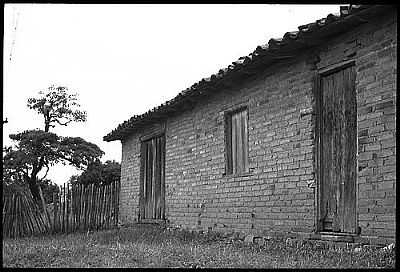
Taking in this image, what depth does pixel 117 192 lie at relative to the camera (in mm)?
17359

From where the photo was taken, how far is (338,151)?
7.92m

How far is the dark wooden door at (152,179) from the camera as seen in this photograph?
14547 millimetres

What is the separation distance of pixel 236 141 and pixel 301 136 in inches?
95.1

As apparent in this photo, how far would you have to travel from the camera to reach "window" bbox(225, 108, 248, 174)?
10469mm

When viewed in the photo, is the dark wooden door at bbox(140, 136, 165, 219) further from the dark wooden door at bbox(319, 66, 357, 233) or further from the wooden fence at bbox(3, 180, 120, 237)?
the dark wooden door at bbox(319, 66, 357, 233)

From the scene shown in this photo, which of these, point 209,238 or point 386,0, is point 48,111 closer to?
point 209,238

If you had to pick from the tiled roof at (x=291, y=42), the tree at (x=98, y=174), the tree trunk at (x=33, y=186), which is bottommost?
the tree trunk at (x=33, y=186)

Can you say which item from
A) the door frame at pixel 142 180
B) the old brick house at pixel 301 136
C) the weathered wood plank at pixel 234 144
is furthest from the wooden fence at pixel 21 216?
the weathered wood plank at pixel 234 144

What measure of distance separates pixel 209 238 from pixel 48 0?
8.00 metres

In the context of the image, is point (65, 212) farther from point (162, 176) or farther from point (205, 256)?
point (205, 256)

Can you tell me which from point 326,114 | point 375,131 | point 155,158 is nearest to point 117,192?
point 155,158

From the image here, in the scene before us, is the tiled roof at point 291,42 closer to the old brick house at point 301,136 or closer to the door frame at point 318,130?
the old brick house at point 301,136

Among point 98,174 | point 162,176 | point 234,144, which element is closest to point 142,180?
point 162,176

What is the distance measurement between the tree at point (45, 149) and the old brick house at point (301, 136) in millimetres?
9954
